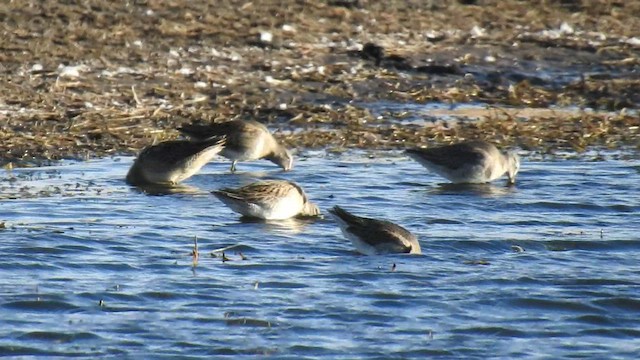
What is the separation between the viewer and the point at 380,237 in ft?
35.3

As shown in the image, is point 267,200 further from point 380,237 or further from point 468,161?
point 468,161

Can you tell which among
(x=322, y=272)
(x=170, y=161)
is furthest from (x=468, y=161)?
(x=322, y=272)

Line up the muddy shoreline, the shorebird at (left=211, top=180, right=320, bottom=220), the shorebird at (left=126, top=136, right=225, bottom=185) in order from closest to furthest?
the shorebird at (left=211, top=180, right=320, bottom=220)
the shorebird at (left=126, top=136, right=225, bottom=185)
the muddy shoreline

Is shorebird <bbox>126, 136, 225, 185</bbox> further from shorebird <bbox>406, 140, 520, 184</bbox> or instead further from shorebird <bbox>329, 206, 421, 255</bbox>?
shorebird <bbox>329, 206, 421, 255</bbox>

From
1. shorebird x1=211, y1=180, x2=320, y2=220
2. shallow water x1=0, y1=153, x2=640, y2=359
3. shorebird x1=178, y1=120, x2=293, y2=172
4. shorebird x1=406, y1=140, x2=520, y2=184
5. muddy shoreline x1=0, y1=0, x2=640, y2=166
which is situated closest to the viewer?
shallow water x1=0, y1=153, x2=640, y2=359

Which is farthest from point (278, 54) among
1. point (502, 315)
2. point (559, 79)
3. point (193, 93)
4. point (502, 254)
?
point (502, 315)

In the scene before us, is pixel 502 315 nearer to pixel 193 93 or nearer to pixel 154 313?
pixel 154 313

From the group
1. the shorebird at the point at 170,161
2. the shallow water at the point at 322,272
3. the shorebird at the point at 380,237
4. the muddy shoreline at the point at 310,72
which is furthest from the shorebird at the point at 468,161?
the shorebird at the point at 380,237

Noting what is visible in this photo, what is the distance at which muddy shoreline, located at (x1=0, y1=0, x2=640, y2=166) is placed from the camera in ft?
49.4

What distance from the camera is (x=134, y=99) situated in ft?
50.6

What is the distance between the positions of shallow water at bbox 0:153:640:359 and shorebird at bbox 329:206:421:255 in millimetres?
80

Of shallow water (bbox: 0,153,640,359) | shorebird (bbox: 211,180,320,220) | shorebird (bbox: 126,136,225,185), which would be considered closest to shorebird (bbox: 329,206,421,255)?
shallow water (bbox: 0,153,640,359)

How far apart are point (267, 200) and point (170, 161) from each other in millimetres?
1557

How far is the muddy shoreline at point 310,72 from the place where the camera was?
15.1m
